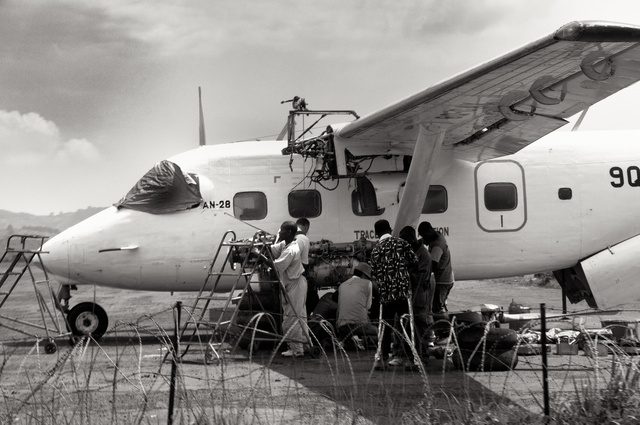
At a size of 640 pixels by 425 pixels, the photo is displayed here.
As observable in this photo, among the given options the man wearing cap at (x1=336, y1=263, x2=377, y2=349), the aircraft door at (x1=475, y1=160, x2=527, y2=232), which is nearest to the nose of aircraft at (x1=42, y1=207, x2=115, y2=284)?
the man wearing cap at (x1=336, y1=263, x2=377, y2=349)

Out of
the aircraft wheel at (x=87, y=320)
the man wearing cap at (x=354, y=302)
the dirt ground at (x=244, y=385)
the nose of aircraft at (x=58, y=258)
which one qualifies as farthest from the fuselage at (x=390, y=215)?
the man wearing cap at (x=354, y=302)

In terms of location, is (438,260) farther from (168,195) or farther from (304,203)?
(168,195)

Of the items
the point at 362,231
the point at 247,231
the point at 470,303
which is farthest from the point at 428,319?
the point at 470,303

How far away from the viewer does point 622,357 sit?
6.27 m

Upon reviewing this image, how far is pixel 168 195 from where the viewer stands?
490 inches

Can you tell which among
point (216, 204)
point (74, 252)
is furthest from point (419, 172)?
point (74, 252)

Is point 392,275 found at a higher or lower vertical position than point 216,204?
lower

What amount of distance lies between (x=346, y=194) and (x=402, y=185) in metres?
0.90

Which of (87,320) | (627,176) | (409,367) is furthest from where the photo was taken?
(627,176)

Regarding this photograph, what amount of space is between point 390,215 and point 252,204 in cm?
222

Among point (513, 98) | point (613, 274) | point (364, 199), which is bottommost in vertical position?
point (613, 274)

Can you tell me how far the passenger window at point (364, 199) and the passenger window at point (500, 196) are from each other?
1778mm

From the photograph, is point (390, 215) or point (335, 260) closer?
point (335, 260)

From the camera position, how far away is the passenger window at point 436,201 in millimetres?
12711
